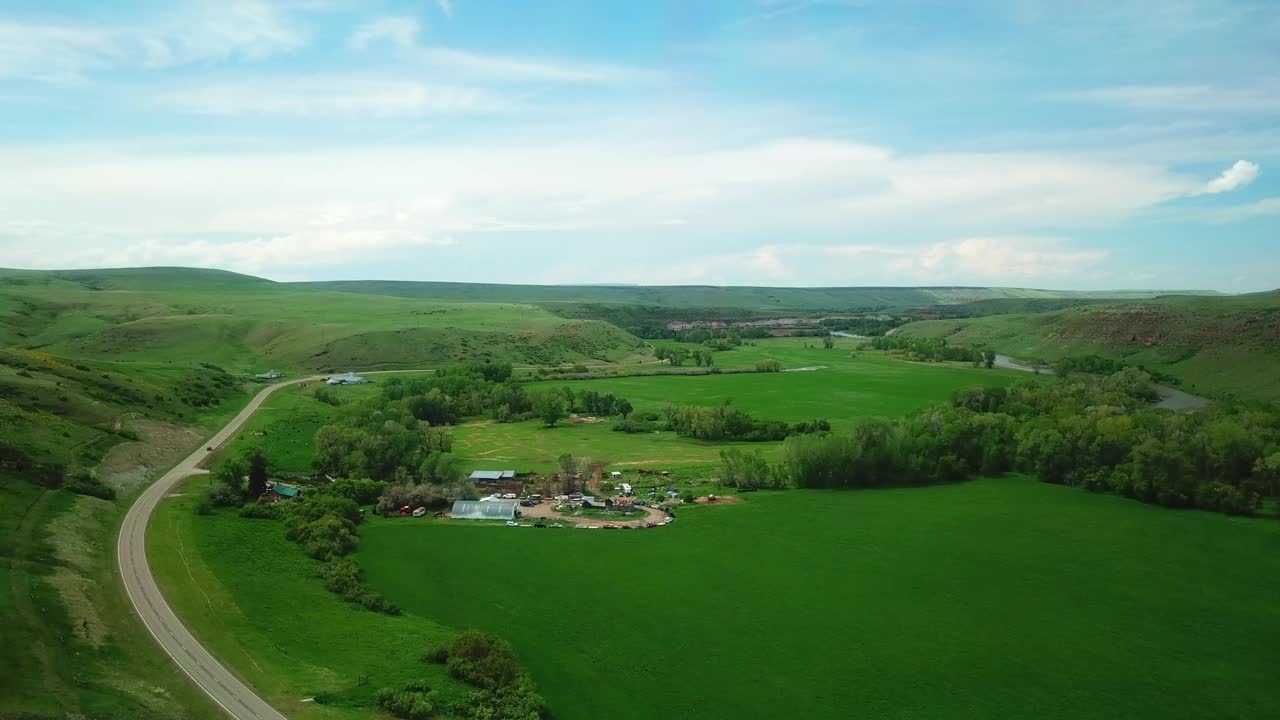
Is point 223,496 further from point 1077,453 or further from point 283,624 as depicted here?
point 1077,453

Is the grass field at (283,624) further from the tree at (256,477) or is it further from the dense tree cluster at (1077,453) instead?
the dense tree cluster at (1077,453)

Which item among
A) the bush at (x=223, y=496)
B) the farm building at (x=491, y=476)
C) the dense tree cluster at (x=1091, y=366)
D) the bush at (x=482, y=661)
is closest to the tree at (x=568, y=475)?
the farm building at (x=491, y=476)

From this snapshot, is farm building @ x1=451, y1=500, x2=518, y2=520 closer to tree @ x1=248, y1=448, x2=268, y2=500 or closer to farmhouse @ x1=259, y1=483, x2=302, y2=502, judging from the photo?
farmhouse @ x1=259, y1=483, x2=302, y2=502

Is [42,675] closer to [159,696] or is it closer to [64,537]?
[159,696]

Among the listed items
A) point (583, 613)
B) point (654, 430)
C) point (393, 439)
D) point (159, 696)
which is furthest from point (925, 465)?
point (159, 696)

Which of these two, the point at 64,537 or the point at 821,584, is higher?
the point at 64,537
